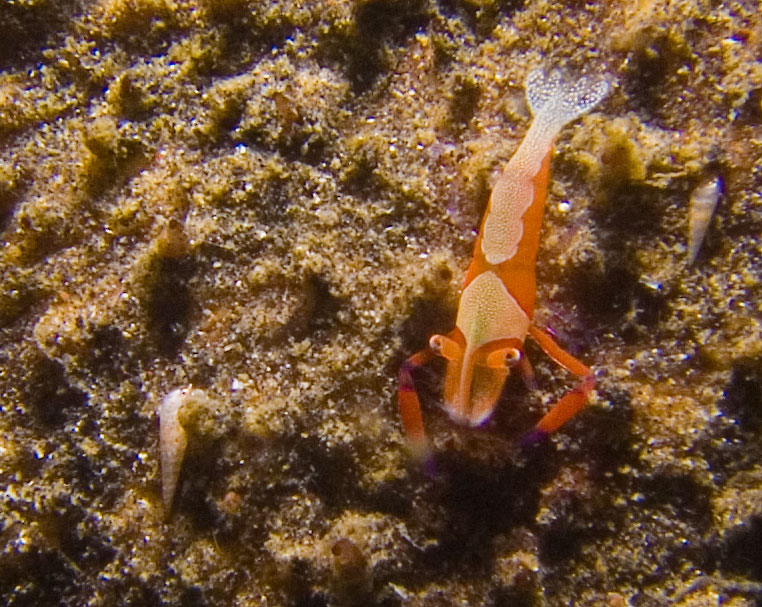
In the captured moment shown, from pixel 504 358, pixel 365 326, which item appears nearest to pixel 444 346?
pixel 504 358

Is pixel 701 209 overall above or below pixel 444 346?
above

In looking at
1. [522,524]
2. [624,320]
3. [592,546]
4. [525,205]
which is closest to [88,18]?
[525,205]

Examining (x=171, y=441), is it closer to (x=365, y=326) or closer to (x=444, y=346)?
(x=365, y=326)

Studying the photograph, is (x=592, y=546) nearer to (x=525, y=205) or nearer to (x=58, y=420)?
(x=525, y=205)

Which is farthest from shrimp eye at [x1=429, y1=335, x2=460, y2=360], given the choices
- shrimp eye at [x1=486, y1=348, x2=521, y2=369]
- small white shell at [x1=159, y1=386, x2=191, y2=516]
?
small white shell at [x1=159, y1=386, x2=191, y2=516]

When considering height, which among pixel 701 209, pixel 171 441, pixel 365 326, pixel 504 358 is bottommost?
pixel 171 441

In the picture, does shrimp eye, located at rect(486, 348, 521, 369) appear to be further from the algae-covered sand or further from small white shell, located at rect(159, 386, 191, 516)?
small white shell, located at rect(159, 386, 191, 516)

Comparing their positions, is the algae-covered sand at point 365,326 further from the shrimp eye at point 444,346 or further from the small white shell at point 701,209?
the shrimp eye at point 444,346
